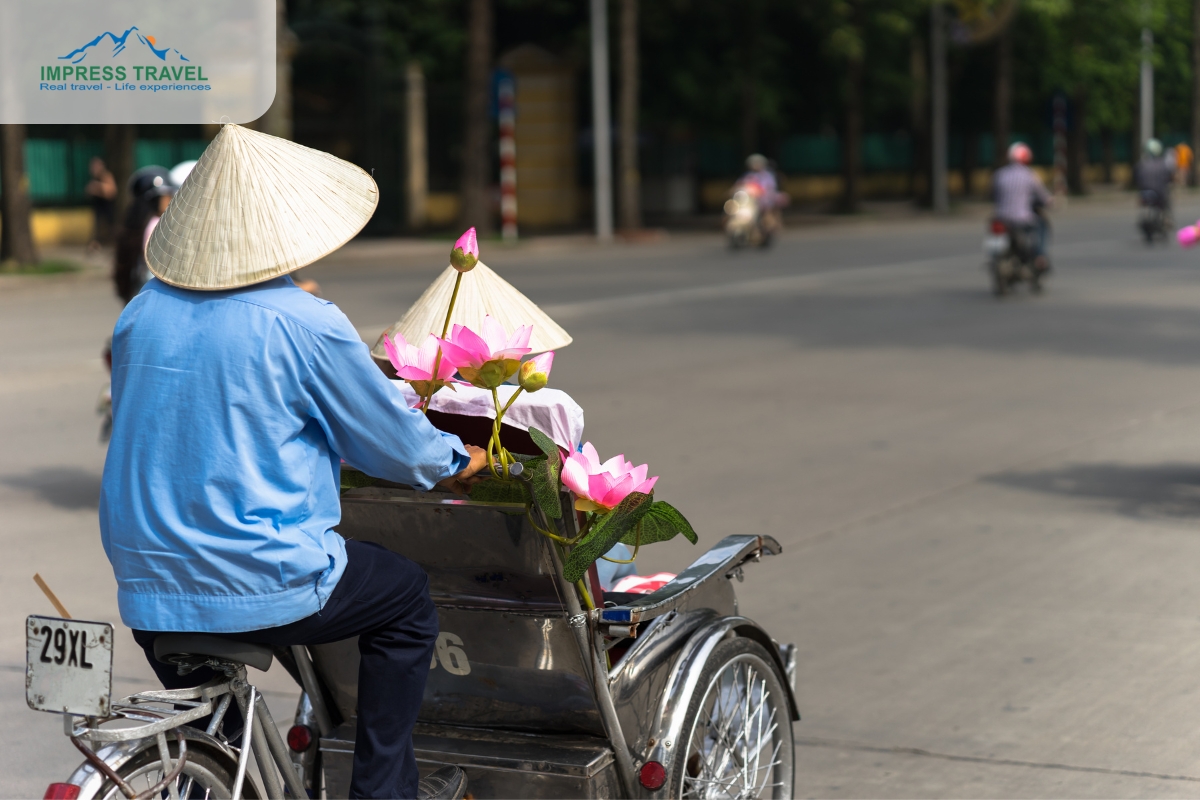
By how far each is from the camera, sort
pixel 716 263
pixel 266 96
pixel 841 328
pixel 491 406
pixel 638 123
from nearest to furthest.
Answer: pixel 491 406 < pixel 266 96 < pixel 841 328 < pixel 716 263 < pixel 638 123

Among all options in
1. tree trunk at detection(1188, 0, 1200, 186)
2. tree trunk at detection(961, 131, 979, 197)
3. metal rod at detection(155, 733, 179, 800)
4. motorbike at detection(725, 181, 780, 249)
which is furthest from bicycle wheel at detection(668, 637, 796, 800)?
tree trunk at detection(1188, 0, 1200, 186)

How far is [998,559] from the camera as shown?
6.42 metres

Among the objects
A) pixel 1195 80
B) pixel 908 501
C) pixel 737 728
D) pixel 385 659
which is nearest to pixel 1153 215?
pixel 908 501

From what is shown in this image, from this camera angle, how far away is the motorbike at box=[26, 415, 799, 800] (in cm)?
276

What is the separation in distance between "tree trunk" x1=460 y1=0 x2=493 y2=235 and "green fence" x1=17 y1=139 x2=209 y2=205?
18.0 feet

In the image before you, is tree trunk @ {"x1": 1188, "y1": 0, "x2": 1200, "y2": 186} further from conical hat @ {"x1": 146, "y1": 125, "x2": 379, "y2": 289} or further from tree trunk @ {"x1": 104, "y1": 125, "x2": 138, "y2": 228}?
conical hat @ {"x1": 146, "y1": 125, "x2": 379, "y2": 289}

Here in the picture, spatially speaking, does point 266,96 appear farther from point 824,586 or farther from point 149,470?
point 824,586

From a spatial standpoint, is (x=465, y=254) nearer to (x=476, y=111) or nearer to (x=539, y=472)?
(x=539, y=472)

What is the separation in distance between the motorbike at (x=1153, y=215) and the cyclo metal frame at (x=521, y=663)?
83.4 ft

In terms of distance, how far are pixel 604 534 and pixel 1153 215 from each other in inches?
1030

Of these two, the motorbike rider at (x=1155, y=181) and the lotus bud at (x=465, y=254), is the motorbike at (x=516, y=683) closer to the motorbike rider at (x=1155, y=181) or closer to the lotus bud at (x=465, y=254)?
the lotus bud at (x=465, y=254)

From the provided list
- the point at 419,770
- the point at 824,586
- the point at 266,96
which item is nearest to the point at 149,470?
the point at 419,770

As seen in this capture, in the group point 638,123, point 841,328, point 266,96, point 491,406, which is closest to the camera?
point 491,406

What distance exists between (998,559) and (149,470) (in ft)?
14.9
